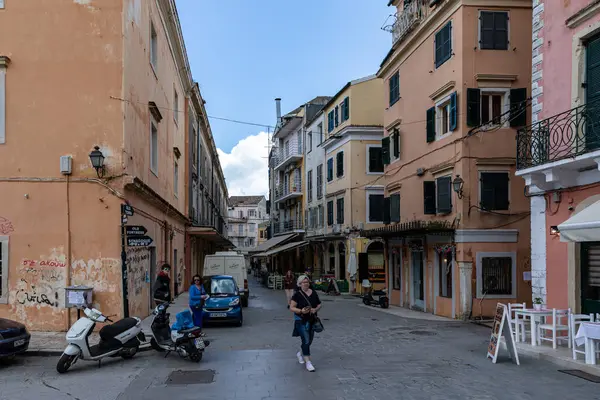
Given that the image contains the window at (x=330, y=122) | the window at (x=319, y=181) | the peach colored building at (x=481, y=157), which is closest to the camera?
the peach colored building at (x=481, y=157)

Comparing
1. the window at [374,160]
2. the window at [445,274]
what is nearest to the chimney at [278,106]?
the window at [374,160]

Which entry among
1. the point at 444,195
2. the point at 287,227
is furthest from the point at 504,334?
the point at 287,227

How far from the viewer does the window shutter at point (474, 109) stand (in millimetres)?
18547

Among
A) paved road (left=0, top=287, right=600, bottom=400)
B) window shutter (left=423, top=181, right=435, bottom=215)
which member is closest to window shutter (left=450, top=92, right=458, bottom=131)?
window shutter (left=423, top=181, right=435, bottom=215)

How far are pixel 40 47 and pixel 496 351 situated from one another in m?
12.6

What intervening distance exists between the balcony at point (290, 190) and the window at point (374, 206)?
1319 centimetres

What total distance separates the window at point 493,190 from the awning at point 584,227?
26.8 ft

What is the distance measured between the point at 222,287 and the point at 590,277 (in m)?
10.6

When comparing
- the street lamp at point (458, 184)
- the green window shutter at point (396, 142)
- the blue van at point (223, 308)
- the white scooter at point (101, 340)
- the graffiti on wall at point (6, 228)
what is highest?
the green window shutter at point (396, 142)

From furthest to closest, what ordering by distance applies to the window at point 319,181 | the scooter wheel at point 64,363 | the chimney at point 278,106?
the chimney at point 278,106 < the window at point 319,181 < the scooter wheel at point 64,363

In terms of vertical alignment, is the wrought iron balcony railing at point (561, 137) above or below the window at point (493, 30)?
below

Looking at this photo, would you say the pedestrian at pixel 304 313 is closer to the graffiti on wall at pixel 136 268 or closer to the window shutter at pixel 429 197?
the graffiti on wall at pixel 136 268

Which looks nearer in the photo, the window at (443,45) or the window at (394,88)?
the window at (443,45)

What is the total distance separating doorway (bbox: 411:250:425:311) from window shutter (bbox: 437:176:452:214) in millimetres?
3122
